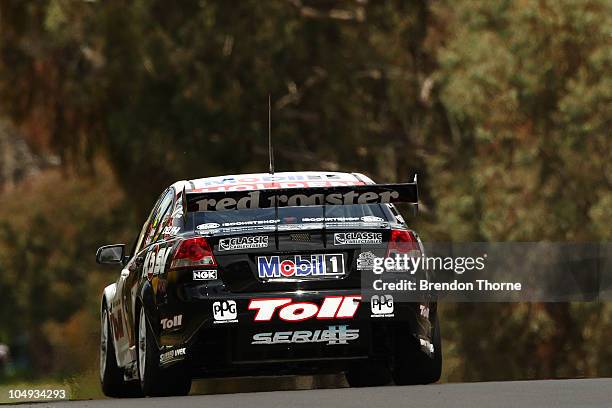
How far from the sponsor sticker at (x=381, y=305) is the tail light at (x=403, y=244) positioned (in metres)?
0.27

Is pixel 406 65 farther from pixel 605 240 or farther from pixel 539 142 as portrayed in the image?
pixel 605 240

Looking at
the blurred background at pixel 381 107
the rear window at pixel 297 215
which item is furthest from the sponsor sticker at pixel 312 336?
the blurred background at pixel 381 107

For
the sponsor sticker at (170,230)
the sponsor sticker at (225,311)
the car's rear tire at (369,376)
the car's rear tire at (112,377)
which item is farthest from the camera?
the car's rear tire at (112,377)

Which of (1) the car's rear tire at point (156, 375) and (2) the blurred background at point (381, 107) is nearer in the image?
(1) the car's rear tire at point (156, 375)

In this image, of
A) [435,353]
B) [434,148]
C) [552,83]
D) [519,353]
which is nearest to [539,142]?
[552,83]

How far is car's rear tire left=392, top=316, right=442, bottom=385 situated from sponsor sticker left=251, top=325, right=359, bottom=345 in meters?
0.40

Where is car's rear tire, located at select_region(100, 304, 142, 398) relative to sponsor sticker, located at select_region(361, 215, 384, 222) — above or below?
below

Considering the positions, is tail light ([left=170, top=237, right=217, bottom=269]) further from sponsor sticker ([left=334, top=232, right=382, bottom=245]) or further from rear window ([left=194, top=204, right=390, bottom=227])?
sponsor sticker ([left=334, top=232, right=382, bottom=245])

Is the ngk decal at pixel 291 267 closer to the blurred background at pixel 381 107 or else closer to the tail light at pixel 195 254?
the tail light at pixel 195 254

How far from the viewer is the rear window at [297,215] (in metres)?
12.2

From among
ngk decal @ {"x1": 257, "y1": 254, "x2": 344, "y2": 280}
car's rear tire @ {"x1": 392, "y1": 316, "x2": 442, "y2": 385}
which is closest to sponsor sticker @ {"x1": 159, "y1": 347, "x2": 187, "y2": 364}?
ngk decal @ {"x1": 257, "y1": 254, "x2": 344, "y2": 280}

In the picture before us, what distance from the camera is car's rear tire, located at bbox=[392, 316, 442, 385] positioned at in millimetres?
12273

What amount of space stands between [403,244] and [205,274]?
1255 mm

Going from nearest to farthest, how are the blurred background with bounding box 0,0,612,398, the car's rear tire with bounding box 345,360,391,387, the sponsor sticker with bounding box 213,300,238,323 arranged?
1. the sponsor sticker with bounding box 213,300,238,323
2. the car's rear tire with bounding box 345,360,391,387
3. the blurred background with bounding box 0,0,612,398
